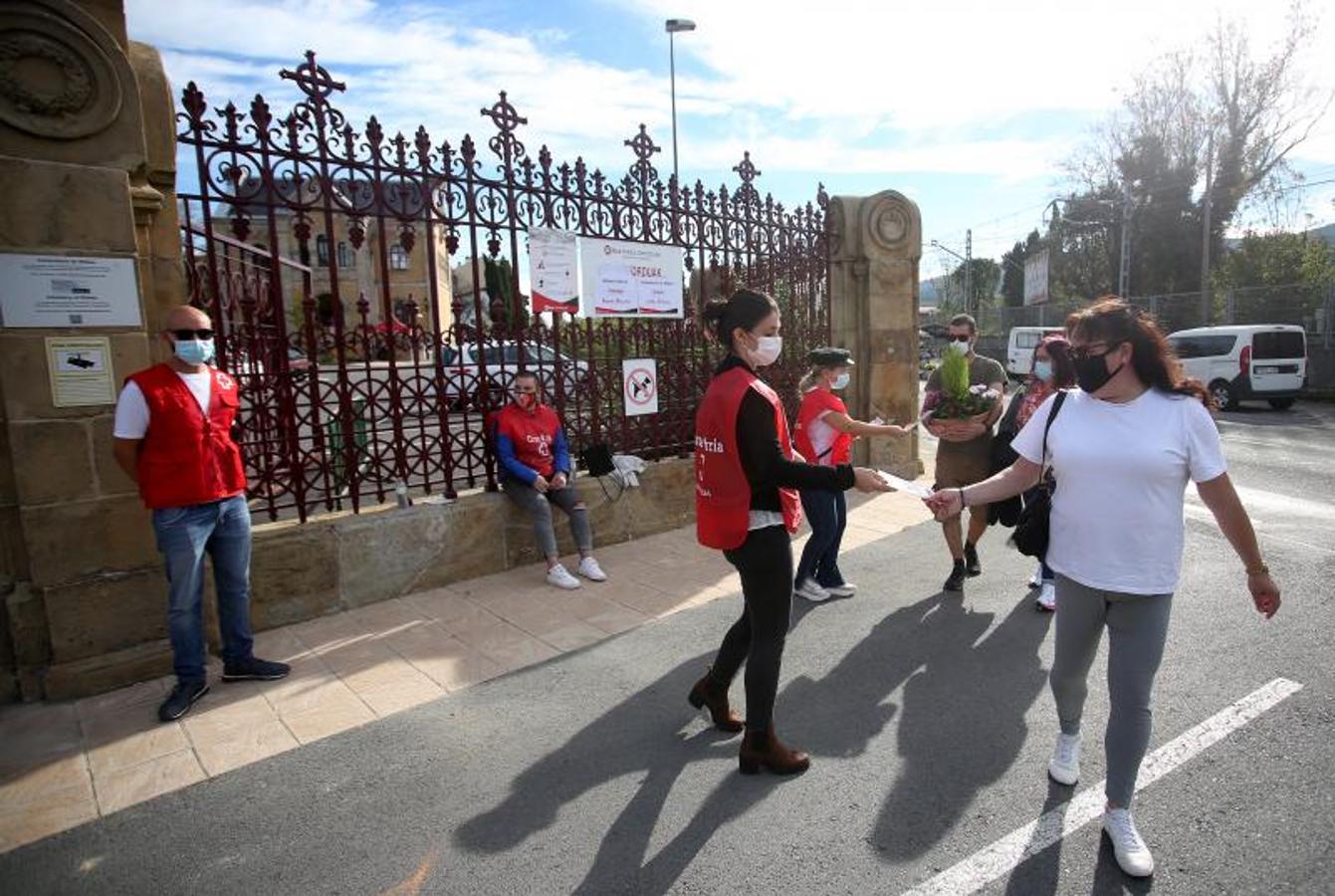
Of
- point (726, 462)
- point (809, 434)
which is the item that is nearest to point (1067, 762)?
point (726, 462)

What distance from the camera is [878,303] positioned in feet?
29.2

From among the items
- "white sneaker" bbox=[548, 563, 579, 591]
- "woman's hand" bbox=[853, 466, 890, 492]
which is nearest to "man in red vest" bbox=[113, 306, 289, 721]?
"white sneaker" bbox=[548, 563, 579, 591]

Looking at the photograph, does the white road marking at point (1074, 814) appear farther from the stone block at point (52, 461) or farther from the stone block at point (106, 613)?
the stone block at point (52, 461)

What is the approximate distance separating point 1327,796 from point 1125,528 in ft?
4.68

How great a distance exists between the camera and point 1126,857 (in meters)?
2.47

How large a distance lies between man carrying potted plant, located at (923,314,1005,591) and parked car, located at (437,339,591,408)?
2.81m

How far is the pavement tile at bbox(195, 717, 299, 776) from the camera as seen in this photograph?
334cm

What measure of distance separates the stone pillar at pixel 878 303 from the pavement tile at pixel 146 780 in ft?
24.2

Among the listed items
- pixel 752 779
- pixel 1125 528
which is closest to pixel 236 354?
pixel 752 779

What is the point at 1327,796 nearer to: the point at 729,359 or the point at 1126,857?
the point at 1126,857

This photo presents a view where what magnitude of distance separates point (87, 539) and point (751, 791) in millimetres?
3559

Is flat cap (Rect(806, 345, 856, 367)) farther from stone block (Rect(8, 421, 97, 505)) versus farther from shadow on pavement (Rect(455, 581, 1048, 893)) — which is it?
stone block (Rect(8, 421, 97, 505))

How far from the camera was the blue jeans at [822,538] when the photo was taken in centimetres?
505

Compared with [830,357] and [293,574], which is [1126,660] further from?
[293,574]
